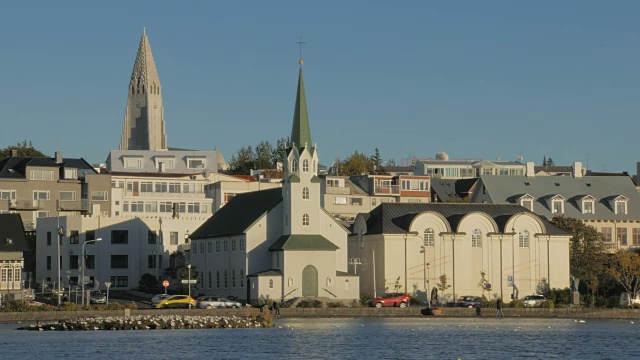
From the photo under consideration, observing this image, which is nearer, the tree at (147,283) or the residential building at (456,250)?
the residential building at (456,250)

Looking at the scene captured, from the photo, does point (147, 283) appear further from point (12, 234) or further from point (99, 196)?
point (99, 196)

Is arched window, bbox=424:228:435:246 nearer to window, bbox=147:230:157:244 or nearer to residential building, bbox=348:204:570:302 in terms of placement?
residential building, bbox=348:204:570:302

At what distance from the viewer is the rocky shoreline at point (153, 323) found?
304ft

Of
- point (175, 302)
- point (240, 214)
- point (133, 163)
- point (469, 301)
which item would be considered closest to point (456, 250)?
point (469, 301)

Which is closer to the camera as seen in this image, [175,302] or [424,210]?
[175,302]

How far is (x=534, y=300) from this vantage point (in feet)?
397

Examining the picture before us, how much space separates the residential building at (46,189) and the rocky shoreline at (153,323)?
5479 cm

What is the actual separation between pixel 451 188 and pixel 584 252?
162ft

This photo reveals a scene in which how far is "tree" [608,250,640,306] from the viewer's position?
419ft

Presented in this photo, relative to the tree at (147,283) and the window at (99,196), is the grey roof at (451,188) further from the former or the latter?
the tree at (147,283)

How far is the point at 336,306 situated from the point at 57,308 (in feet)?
74.5

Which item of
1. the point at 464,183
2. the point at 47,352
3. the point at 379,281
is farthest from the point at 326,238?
the point at 464,183

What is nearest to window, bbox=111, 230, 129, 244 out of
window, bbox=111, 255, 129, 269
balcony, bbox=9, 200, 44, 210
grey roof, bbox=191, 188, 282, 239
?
window, bbox=111, 255, 129, 269

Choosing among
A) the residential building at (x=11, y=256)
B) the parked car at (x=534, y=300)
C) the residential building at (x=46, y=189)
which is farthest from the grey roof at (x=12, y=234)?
the parked car at (x=534, y=300)
